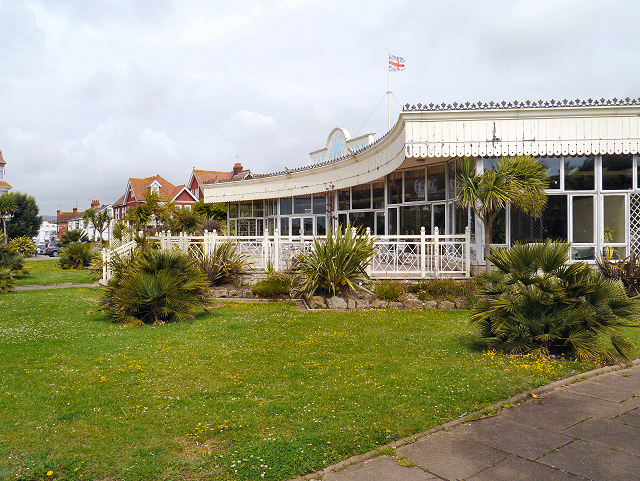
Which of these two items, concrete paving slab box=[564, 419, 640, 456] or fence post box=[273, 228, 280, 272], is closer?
concrete paving slab box=[564, 419, 640, 456]

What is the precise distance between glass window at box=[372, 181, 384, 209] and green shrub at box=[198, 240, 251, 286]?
6.33 meters

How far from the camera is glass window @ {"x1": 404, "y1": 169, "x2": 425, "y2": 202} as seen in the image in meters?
16.1

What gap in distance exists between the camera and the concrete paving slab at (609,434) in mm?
4156

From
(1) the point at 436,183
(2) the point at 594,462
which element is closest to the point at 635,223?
(1) the point at 436,183

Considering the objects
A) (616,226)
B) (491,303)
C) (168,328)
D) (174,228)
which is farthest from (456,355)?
(174,228)

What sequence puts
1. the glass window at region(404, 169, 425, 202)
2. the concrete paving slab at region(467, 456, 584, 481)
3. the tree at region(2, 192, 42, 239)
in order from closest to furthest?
the concrete paving slab at region(467, 456, 584, 481) < the glass window at region(404, 169, 425, 202) < the tree at region(2, 192, 42, 239)

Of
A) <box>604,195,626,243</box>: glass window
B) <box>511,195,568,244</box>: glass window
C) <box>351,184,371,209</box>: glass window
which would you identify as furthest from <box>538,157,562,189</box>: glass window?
<box>351,184,371,209</box>: glass window

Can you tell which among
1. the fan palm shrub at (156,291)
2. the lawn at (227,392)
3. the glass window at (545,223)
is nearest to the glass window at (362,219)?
the glass window at (545,223)

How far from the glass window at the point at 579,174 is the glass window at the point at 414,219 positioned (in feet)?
13.8

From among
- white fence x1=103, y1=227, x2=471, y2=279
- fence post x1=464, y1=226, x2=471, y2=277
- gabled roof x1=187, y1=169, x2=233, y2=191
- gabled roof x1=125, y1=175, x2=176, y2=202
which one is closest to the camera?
fence post x1=464, y1=226, x2=471, y2=277

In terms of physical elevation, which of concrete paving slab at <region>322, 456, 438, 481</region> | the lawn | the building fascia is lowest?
concrete paving slab at <region>322, 456, 438, 481</region>

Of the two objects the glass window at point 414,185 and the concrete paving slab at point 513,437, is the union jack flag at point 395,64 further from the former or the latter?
the concrete paving slab at point 513,437

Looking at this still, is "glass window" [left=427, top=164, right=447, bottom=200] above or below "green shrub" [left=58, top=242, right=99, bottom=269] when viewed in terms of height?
above

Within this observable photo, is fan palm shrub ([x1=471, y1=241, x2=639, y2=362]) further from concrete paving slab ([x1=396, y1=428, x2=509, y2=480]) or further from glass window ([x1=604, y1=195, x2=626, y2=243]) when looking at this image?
glass window ([x1=604, y1=195, x2=626, y2=243])
